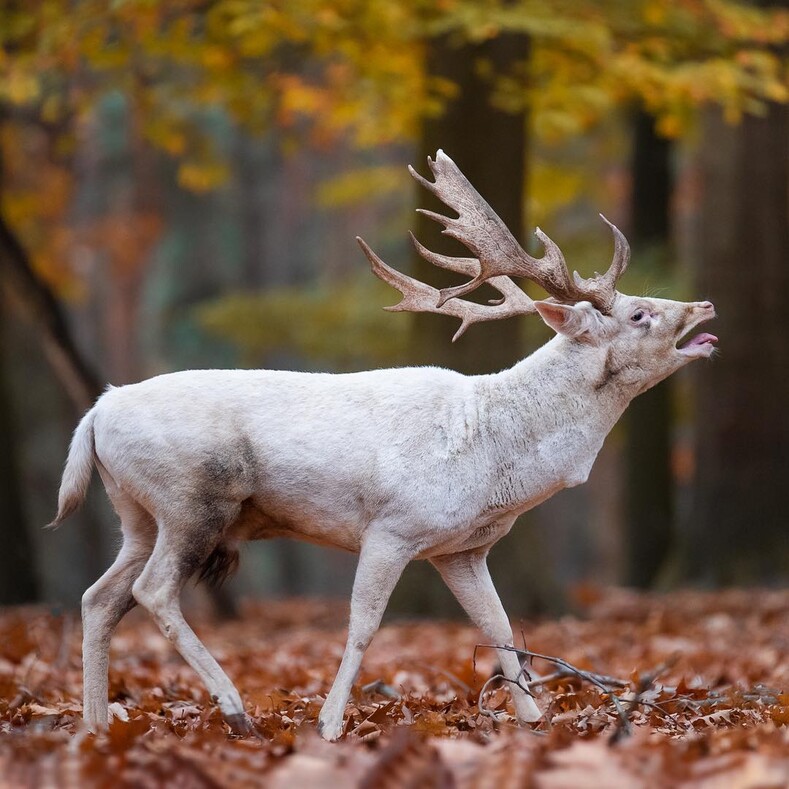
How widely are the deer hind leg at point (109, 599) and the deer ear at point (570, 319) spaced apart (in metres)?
1.99

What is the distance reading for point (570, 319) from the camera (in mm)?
5395

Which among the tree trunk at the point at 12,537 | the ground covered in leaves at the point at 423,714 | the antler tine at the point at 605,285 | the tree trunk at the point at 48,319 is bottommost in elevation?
the tree trunk at the point at 12,537

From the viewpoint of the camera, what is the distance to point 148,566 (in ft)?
16.6

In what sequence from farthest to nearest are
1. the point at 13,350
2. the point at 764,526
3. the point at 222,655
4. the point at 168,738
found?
1. the point at 13,350
2. the point at 764,526
3. the point at 222,655
4. the point at 168,738

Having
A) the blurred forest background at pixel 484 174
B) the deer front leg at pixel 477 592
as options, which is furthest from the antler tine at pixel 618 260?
the deer front leg at pixel 477 592

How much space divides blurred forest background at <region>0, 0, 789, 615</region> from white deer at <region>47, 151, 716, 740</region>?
99cm

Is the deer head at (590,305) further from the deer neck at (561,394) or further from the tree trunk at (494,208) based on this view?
the tree trunk at (494,208)

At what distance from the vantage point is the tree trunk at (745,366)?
533 inches

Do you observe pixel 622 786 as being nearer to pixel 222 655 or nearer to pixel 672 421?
pixel 222 655

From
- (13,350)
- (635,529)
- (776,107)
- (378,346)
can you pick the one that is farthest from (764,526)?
(13,350)

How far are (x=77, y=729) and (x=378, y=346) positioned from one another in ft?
42.1

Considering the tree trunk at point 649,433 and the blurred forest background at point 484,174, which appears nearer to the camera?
the blurred forest background at point 484,174

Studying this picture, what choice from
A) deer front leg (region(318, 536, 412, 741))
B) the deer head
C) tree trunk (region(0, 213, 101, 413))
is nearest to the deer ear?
the deer head

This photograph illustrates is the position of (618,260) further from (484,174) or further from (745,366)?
(745,366)
